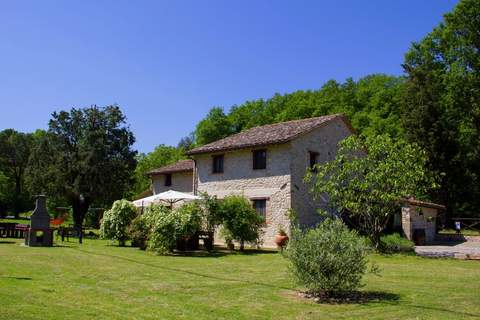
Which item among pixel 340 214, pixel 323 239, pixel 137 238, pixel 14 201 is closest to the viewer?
pixel 323 239

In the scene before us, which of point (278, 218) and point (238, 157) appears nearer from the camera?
point (278, 218)

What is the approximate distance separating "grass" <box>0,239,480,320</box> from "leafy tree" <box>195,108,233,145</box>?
43826 millimetres

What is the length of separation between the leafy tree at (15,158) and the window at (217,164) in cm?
4324

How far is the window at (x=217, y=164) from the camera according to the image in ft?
86.1

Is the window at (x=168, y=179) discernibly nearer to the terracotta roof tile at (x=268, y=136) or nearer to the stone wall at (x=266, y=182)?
the terracotta roof tile at (x=268, y=136)

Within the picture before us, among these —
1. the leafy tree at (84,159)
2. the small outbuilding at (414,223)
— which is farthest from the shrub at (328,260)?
the leafy tree at (84,159)

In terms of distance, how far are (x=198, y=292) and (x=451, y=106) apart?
118 feet

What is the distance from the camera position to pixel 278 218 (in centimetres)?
2281

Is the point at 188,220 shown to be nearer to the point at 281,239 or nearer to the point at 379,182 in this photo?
the point at 281,239

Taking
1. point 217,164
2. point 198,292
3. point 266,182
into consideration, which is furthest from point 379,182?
point 198,292

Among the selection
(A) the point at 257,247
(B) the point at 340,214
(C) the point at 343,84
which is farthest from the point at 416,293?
(C) the point at 343,84

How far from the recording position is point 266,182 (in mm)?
23531

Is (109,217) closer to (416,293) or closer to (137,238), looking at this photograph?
(137,238)

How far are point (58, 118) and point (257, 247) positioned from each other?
20.5 meters
